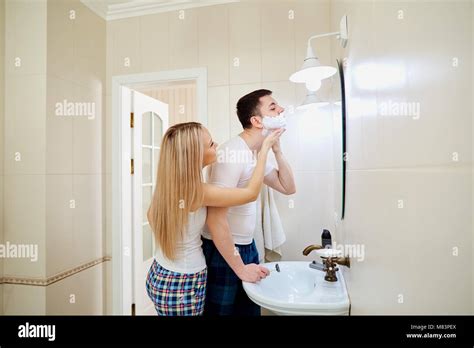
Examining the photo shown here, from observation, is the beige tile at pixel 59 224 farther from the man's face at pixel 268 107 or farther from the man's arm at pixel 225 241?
the man's face at pixel 268 107

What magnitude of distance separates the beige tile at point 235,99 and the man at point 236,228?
101mm

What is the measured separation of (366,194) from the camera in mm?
449

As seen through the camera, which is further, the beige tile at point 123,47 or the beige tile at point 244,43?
the beige tile at point 123,47

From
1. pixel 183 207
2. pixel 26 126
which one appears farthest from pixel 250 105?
pixel 26 126

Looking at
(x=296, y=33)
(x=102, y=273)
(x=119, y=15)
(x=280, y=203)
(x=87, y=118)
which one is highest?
(x=119, y=15)

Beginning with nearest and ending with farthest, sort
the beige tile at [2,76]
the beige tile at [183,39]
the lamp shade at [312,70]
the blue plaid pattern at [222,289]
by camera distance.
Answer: the lamp shade at [312,70] < the blue plaid pattern at [222,289] < the beige tile at [2,76] < the beige tile at [183,39]

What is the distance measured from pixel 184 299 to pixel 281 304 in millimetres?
303

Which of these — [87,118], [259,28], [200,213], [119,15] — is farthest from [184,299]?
[119,15]

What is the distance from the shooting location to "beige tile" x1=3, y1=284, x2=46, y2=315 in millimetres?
968

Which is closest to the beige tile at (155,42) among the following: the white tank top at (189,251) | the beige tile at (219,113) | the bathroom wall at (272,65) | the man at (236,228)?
the bathroom wall at (272,65)

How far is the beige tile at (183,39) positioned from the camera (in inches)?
41.9

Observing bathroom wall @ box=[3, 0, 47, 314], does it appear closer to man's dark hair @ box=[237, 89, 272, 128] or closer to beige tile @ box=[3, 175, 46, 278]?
beige tile @ box=[3, 175, 46, 278]

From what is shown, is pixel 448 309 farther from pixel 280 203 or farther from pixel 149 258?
pixel 149 258

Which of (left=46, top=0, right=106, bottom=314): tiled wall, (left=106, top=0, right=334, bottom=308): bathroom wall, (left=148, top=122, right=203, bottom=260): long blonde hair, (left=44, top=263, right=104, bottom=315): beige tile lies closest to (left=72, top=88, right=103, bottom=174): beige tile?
(left=46, top=0, right=106, bottom=314): tiled wall
